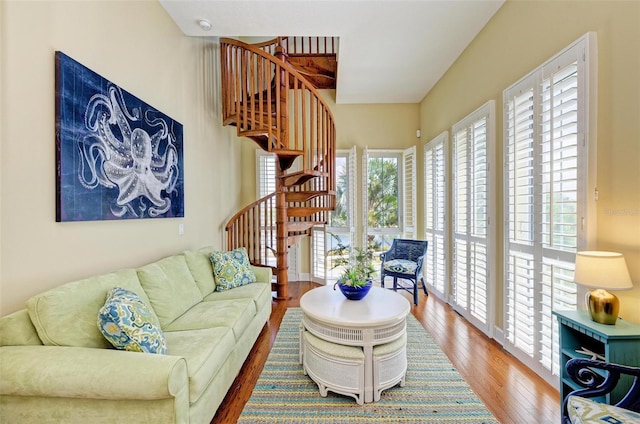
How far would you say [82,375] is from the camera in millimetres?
1165

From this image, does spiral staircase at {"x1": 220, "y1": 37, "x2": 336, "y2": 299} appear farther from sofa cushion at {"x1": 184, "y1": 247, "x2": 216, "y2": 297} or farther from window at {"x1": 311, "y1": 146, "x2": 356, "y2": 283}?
sofa cushion at {"x1": 184, "y1": 247, "x2": 216, "y2": 297}

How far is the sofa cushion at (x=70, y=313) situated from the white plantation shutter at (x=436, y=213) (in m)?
3.68

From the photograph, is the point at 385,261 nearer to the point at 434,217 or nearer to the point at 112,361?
the point at 434,217

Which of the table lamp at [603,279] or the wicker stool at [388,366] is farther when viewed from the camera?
the wicker stool at [388,366]

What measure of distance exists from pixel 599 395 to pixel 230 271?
275cm

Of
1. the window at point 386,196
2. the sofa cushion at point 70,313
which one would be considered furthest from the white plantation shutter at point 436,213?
the sofa cushion at point 70,313

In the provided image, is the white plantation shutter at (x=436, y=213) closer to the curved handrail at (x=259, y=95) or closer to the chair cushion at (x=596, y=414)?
the curved handrail at (x=259, y=95)

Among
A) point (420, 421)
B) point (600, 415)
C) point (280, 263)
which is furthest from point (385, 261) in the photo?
point (600, 415)

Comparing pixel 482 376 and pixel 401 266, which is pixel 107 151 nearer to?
pixel 482 376

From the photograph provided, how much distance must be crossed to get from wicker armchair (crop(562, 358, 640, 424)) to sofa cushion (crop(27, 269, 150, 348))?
7.58ft

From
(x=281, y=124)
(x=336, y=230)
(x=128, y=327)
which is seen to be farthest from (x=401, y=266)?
(x=128, y=327)

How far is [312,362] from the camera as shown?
1.94 m

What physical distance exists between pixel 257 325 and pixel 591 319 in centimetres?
241

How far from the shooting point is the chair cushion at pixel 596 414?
1.07 m
